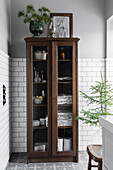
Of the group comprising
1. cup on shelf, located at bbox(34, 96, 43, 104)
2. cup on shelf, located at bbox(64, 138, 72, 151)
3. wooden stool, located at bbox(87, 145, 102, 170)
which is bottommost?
cup on shelf, located at bbox(64, 138, 72, 151)

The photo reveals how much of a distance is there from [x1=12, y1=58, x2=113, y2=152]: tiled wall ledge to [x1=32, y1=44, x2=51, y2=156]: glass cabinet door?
1.78 feet

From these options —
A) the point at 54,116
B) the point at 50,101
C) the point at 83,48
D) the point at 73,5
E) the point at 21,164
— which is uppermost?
the point at 73,5

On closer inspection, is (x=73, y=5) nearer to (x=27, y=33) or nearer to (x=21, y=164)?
(x=27, y=33)

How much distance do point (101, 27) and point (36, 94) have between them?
1770 millimetres

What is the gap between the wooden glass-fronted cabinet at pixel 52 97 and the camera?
11.9 feet

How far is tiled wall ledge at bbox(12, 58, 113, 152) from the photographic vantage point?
4.11 m

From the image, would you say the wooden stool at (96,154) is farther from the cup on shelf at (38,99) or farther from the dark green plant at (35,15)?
the dark green plant at (35,15)

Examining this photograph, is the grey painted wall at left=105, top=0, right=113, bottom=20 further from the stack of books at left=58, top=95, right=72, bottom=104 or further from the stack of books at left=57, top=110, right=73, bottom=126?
the stack of books at left=57, top=110, right=73, bottom=126

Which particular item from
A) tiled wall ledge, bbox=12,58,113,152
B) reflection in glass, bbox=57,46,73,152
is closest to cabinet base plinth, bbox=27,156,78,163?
reflection in glass, bbox=57,46,73,152

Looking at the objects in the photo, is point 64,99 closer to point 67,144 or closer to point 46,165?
point 67,144

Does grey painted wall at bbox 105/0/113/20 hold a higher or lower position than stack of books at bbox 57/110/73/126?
higher

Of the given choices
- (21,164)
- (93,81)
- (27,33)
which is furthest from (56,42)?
(21,164)

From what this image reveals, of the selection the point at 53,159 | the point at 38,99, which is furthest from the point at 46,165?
the point at 38,99

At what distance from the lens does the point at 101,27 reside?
422 centimetres
